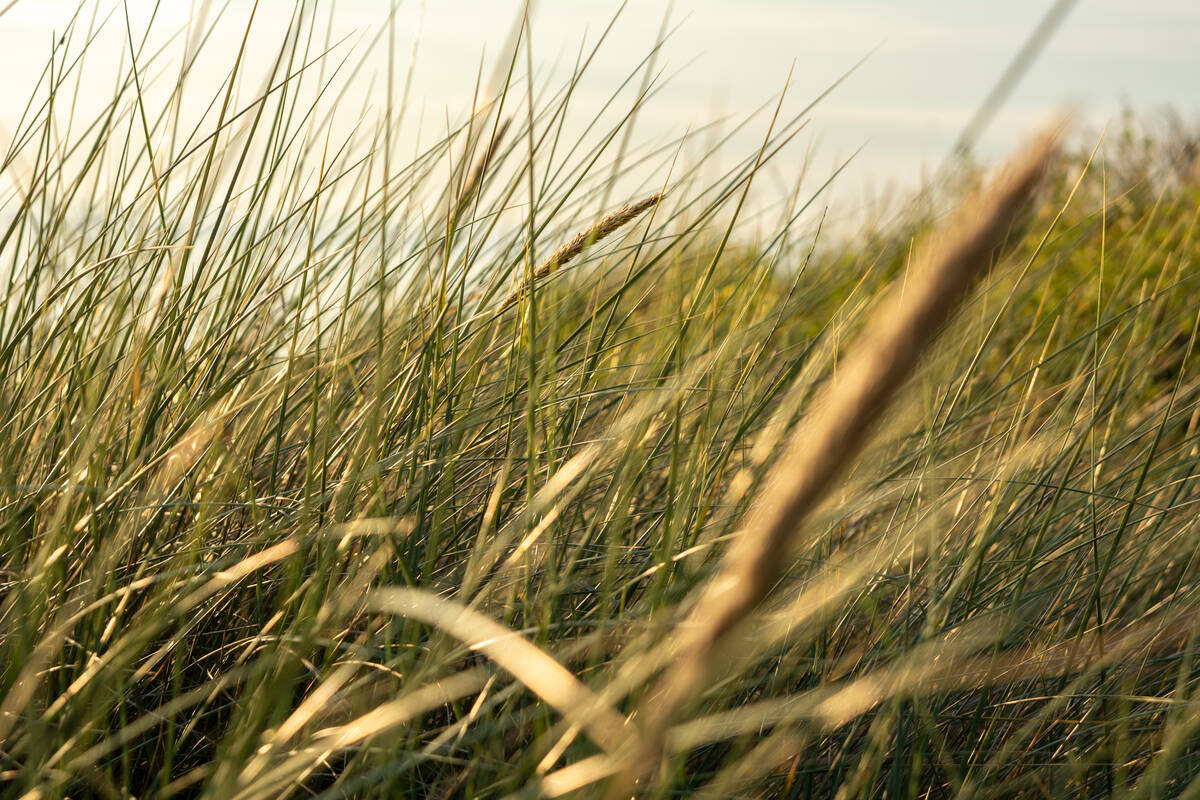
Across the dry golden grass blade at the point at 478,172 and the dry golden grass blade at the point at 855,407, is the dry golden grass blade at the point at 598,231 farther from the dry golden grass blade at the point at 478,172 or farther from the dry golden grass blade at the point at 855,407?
the dry golden grass blade at the point at 855,407

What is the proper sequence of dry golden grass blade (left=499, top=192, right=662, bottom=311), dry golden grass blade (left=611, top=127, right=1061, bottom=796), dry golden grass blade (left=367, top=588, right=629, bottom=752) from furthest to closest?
dry golden grass blade (left=499, top=192, right=662, bottom=311) → dry golden grass blade (left=367, top=588, right=629, bottom=752) → dry golden grass blade (left=611, top=127, right=1061, bottom=796)

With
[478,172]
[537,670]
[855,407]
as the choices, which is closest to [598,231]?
[478,172]

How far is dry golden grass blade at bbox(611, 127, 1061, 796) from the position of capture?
40 cm

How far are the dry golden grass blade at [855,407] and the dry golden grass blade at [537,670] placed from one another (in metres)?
0.20

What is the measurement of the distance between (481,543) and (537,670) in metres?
0.26

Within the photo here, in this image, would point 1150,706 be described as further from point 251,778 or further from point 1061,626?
point 251,778

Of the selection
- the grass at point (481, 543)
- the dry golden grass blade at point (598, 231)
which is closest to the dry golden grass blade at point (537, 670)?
the grass at point (481, 543)

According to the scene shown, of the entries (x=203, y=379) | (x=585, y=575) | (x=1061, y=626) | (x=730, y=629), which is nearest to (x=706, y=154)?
(x=585, y=575)

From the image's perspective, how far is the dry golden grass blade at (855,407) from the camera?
40cm

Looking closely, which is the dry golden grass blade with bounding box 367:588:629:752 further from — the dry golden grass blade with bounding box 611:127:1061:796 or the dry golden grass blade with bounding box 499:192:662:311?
the dry golden grass blade with bounding box 499:192:662:311

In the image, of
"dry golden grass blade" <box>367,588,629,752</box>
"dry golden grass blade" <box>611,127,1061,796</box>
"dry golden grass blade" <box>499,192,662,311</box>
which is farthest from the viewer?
"dry golden grass blade" <box>499,192,662,311</box>

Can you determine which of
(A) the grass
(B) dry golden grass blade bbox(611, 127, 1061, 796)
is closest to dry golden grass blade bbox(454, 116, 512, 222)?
(A) the grass

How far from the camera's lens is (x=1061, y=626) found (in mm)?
1493

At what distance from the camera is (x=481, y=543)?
93 centimetres
